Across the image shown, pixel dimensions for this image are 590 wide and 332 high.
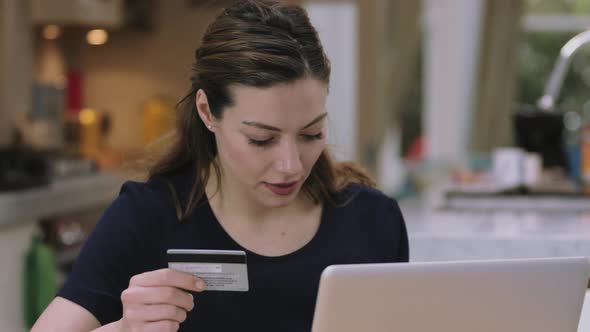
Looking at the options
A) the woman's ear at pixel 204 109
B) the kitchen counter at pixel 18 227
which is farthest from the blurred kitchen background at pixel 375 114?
the woman's ear at pixel 204 109

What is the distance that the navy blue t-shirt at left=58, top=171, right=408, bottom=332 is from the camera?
156cm

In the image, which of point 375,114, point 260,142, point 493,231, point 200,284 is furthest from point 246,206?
point 375,114

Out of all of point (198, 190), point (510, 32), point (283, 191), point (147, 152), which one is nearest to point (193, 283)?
point (283, 191)

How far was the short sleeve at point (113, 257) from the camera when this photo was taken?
5.05 ft

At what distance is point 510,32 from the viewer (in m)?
5.45

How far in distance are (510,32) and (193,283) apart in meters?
4.50

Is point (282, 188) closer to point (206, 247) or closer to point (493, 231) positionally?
point (206, 247)

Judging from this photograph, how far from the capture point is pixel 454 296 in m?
1.16

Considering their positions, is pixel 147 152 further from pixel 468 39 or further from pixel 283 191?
pixel 468 39

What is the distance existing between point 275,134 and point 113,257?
1.18 ft

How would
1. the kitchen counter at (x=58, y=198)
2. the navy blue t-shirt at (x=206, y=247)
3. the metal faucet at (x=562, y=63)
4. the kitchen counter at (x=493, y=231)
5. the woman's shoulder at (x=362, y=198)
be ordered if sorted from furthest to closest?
the kitchen counter at (x=58, y=198)
the metal faucet at (x=562, y=63)
the kitchen counter at (x=493, y=231)
the woman's shoulder at (x=362, y=198)
the navy blue t-shirt at (x=206, y=247)

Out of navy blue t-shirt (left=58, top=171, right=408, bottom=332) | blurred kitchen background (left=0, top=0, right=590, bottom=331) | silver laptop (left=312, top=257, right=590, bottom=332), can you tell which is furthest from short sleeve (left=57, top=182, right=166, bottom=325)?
silver laptop (left=312, top=257, right=590, bottom=332)

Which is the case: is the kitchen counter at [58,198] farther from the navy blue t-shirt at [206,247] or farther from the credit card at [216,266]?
the credit card at [216,266]

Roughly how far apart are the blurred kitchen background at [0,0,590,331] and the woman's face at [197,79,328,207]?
25cm
